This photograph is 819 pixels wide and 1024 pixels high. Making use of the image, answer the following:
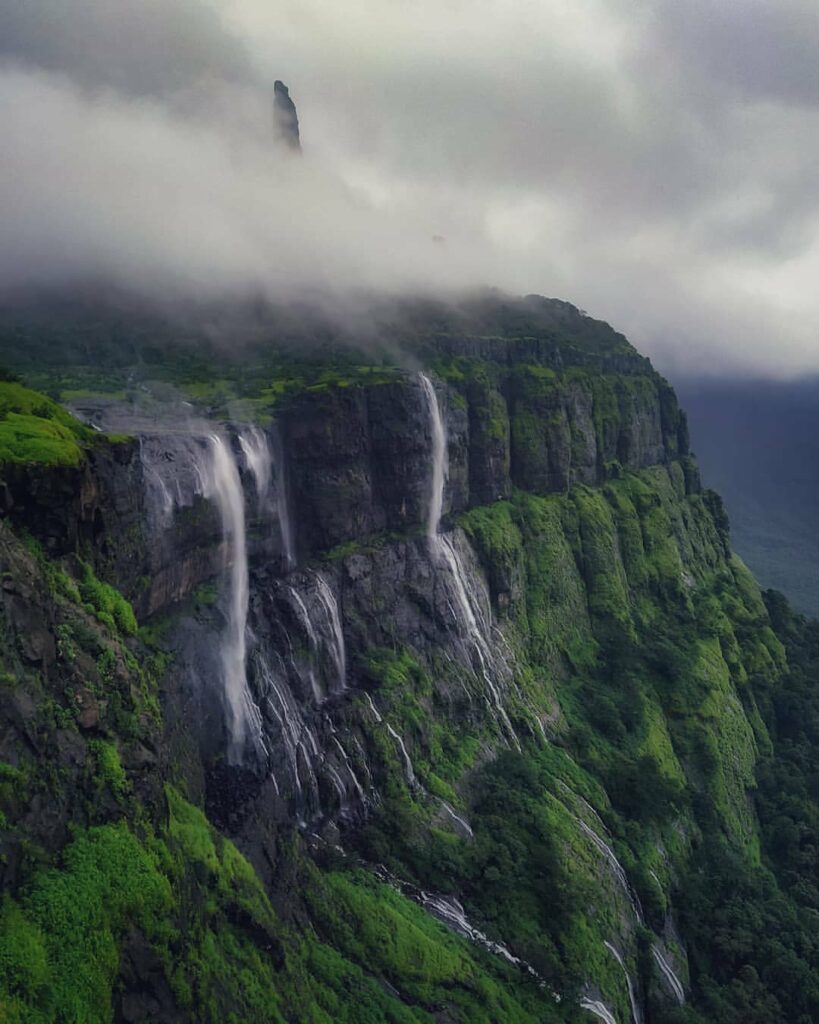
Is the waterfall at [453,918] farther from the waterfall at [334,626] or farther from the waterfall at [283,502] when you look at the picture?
the waterfall at [283,502]

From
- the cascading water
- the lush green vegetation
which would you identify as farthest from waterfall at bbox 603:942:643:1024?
the lush green vegetation

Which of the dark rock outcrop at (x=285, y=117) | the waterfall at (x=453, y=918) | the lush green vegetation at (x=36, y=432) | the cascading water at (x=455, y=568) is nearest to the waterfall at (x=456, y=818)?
the waterfall at (x=453, y=918)

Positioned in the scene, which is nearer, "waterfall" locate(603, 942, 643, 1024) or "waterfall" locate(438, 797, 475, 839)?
"waterfall" locate(603, 942, 643, 1024)

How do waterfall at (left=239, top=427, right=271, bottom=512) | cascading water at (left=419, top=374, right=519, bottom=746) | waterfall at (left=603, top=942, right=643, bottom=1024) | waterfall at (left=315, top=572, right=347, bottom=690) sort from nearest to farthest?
waterfall at (left=603, top=942, right=643, bottom=1024) < waterfall at (left=239, top=427, right=271, bottom=512) < waterfall at (left=315, top=572, right=347, bottom=690) < cascading water at (left=419, top=374, right=519, bottom=746)

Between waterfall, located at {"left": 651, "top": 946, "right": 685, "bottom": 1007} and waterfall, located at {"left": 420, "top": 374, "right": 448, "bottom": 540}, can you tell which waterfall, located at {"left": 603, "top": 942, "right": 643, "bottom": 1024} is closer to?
waterfall, located at {"left": 651, "top": 946, "right": 685, "bottom": 1007}

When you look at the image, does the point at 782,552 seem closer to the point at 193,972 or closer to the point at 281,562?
the point at 281,562

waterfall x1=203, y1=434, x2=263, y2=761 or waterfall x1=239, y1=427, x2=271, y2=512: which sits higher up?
waterfall x1=239, y1=427, x2=271, y2=512
